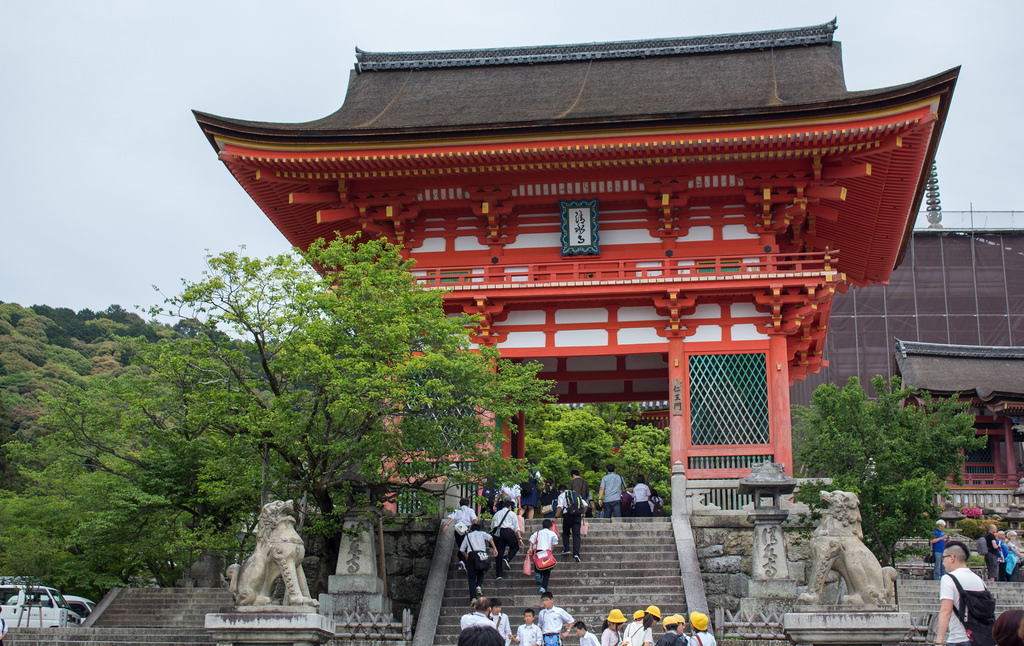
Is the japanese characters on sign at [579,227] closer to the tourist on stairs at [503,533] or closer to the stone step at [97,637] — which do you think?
the tourist on stairs at [503,533]

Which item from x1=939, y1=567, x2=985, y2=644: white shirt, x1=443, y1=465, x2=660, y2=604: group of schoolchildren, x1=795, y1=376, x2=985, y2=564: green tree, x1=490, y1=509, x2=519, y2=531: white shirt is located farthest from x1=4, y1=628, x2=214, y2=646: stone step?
x1=939, y1=567, x2=985, y2=644: white shirt

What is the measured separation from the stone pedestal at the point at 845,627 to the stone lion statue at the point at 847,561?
0.64ft

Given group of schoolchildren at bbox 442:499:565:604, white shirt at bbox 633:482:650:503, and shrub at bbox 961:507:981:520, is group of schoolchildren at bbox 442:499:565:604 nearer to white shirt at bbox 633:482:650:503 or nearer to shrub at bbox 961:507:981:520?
white shirt at bbox 633:482:650:503

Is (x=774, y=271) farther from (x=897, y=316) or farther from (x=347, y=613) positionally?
(x=897, y=316)

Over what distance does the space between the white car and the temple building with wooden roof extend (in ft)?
32.7

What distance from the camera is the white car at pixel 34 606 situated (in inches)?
837

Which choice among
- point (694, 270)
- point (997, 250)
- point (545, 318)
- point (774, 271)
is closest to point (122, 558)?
point (545, 318)

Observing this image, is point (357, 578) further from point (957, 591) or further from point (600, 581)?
point (957, 591)

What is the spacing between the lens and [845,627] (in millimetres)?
10250

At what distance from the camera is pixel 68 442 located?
64.3 feet

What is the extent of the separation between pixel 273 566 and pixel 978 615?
25.2ft

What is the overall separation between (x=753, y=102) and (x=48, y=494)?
1747 centimetres

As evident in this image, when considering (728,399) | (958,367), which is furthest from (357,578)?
(958,367)

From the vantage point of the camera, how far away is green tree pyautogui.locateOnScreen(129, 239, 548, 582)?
14.6 meters
